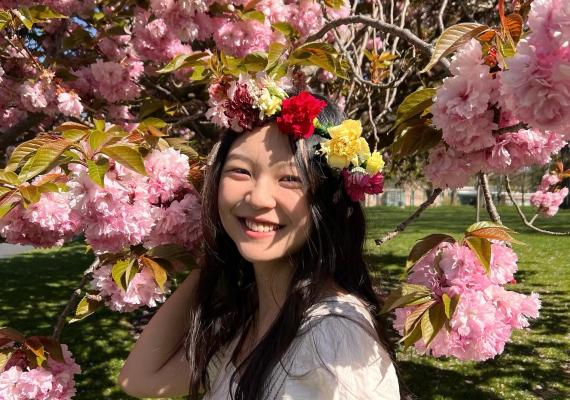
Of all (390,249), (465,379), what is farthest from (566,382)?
(390,249)

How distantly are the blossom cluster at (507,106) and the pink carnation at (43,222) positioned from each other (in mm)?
1129

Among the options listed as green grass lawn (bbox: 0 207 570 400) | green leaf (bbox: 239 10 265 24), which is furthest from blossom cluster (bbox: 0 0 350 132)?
green grass lawn (bbox: 0 207 570 400)

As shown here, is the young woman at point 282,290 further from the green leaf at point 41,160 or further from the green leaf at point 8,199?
the green leaf at point 8,199

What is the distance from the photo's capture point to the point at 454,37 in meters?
0.97

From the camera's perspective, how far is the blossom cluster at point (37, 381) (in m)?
1.68

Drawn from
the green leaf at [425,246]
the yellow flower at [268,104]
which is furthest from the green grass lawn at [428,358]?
the yellow flower at [268,104]

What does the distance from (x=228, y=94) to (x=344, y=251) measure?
722 mm

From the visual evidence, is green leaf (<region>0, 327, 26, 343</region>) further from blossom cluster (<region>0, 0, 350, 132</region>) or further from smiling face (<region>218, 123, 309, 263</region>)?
blossom cluster (<region>0, 0, 350, 132</region>)

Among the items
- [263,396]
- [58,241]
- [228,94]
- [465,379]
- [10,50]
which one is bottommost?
[465,379]

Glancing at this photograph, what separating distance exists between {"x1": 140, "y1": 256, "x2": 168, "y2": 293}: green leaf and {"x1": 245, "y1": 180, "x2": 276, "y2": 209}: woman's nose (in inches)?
14.7

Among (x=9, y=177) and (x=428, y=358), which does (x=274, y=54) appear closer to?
(x=9, y=177)

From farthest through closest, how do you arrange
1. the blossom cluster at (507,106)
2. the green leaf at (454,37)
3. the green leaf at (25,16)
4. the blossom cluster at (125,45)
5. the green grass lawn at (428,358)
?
the green grass lawn at (428,358) < the blossom cluster at (125,45) < the green leaf at (25,16) < the green leaf at (454,37) < the blossom cluster at (507,106)

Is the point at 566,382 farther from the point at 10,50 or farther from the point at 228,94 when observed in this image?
the point at 10,50

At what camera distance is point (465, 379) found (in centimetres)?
459
